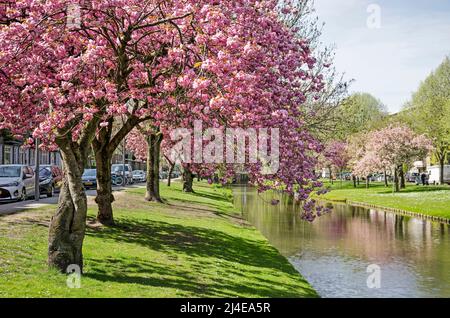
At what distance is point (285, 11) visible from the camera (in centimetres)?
1672

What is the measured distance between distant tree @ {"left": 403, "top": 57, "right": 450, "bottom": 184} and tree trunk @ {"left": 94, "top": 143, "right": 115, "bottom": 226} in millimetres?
51622

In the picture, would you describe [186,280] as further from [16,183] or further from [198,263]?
[16,183]

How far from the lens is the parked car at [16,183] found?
1089 inches

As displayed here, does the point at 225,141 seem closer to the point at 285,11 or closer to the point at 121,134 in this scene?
the point at 285,11

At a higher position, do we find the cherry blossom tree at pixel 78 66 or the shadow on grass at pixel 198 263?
the cherry blossom tree at pixel 78 66

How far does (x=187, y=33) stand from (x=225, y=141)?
13.4 feet

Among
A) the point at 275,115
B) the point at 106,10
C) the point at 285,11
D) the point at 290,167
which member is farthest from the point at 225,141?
the point at 106,10

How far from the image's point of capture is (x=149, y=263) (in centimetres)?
1569

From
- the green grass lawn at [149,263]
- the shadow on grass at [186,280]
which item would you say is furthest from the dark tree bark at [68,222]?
the shadow on grass at [186,280]

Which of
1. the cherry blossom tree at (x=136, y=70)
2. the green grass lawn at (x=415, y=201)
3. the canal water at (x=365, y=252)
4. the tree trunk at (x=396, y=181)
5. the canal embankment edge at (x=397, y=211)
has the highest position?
the cherry blossom tree at (x=136, y=70)

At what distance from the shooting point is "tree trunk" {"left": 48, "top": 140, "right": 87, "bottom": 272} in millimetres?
12867

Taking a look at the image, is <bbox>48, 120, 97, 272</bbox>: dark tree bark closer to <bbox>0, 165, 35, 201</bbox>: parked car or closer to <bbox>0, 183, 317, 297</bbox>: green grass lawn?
<bbox>0, 183, 317, 297</bbox>: green grass lawn

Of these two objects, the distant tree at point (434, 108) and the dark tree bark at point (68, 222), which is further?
the distant tree at point (434, 108)

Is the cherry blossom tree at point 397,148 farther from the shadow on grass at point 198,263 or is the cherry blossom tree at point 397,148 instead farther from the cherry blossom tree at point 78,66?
the cherry blossom tree at point 78,66
